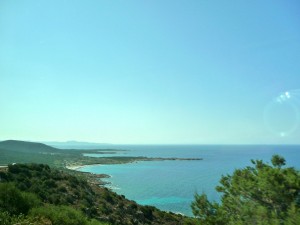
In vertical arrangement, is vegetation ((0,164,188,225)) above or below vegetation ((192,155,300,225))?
below

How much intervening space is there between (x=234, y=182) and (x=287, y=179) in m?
4.36

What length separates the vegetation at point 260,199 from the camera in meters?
15.3

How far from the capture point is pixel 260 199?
1747 centimetres

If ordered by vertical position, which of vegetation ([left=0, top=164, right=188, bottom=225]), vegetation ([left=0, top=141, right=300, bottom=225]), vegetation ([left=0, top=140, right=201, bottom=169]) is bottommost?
vegetation ([left=0, top=140, right=201, bottom=169])

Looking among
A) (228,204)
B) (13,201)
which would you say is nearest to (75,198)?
(13,201)

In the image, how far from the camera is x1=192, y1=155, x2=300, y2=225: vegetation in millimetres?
15297

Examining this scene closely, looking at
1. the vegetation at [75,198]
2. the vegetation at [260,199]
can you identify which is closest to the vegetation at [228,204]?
the vegetation at [260,199]

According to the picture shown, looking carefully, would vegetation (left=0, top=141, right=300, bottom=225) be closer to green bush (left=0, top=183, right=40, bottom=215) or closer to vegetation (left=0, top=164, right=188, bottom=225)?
green bush (left=0, top=183, right=40, bottom=215)

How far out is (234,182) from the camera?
19953 millimetres

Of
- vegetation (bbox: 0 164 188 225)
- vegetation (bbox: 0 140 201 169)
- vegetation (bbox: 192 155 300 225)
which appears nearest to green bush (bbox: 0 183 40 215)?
vegetation (bbox: 0 164 188 225)

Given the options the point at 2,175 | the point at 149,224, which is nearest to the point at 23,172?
the point at 2,175

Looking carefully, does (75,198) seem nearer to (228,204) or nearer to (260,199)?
(228,204)

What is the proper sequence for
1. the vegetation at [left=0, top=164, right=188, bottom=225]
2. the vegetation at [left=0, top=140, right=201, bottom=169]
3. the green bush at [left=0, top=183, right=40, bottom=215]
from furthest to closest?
the vegetation at [left=0, top=140, right=201, bottom=169] → the vegetation at [left=0, top=164, right=188, bottom=225] → the green bush at [left=0, top=183, right=40, bottom=215]

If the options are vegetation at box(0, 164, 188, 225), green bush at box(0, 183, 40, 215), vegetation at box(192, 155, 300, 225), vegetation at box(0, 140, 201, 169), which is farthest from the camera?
vegetation at box(0, 140, 201, 169)
